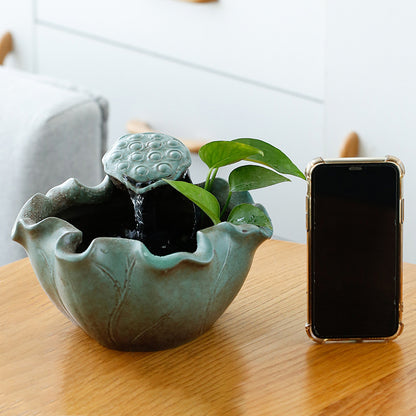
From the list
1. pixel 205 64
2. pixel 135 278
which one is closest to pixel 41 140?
pixel 135 278

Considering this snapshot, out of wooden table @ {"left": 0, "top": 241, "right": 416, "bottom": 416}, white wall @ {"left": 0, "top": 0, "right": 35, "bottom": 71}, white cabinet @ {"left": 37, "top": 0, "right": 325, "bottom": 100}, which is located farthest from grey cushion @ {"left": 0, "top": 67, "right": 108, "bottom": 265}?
white wall @ {"left": 0, "top": 0, "right": 35, "bottom": 71}

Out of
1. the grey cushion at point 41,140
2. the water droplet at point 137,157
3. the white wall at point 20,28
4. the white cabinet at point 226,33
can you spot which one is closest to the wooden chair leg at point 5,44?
the white wall at point 20,28

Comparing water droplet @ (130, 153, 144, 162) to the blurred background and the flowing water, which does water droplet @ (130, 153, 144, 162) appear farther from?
the blurred background

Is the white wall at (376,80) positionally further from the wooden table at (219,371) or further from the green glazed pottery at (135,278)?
the green glazed pottery at (135,278)

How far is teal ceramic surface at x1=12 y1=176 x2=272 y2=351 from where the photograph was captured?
1.91 feet

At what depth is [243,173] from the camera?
658mm

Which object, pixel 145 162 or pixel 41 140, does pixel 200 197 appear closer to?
pixel 145 162

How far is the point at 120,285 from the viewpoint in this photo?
59 cm

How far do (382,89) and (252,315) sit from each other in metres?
0.82

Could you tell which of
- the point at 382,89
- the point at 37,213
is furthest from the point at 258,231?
the point at 382,89

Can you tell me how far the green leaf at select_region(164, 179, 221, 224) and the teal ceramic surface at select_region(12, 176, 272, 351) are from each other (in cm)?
2

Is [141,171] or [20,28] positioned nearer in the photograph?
[141,171]

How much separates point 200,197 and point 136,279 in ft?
0.28

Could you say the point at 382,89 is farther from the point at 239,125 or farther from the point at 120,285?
the point at 120,285
